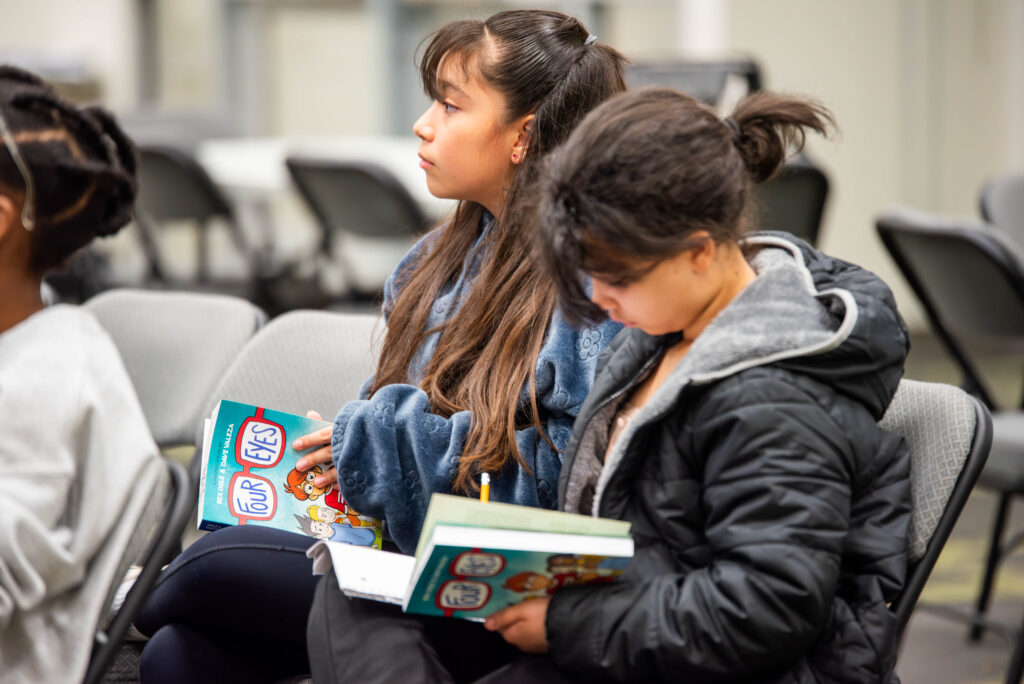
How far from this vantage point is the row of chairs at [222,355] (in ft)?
6.07

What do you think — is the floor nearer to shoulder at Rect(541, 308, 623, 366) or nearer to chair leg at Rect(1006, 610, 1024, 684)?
chair leg at Rect(1006, 610, 1024, 684)

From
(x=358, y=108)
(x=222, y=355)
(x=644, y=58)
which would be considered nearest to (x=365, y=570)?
(x=222, y=355)

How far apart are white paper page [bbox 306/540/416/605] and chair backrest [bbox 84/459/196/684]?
21cm

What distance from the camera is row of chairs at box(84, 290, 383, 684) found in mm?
1852

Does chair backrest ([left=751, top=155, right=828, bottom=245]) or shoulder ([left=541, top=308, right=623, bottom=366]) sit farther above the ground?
shoulder ([left=541, top=308, right=623, bottom=366])

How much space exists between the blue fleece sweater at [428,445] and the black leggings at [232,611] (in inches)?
4.2

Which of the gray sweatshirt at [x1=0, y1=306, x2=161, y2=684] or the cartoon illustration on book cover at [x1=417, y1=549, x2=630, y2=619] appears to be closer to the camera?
the cartoon illustration on book cover at [x1=417, y1=549, x2=630, y2=619]

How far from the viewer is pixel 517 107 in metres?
1.53

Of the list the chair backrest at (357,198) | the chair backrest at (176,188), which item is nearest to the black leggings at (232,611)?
the chair backrest at (357,198)

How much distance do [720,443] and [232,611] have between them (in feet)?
2.15

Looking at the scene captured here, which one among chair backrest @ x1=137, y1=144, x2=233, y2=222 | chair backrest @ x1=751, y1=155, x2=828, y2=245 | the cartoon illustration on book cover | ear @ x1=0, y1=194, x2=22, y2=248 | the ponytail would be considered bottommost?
chair backrest @ x1=137, y1=144, x2=233, y2=222

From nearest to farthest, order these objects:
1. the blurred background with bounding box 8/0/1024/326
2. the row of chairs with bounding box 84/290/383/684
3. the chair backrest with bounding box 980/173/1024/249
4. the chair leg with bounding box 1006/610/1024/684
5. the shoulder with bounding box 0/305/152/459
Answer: the shoulder with bounding box 0/305/152/459 < the row of chairs with bounding box 84/290/383/684 < the chair leg with bounding box 1006/610/1024/684 < the chair backrest with bounding box 980/173/1024/249 < the blurred background with bounding box 8/0/1024/326

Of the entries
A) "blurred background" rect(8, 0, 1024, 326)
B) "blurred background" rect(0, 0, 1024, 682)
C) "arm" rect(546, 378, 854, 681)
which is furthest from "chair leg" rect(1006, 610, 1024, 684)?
"blurred background" rect(8, 0, 1024, 326)

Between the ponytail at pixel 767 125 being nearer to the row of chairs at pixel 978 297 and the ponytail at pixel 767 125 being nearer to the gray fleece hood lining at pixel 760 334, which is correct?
the gray fleece hood lining at pixel 760 334
